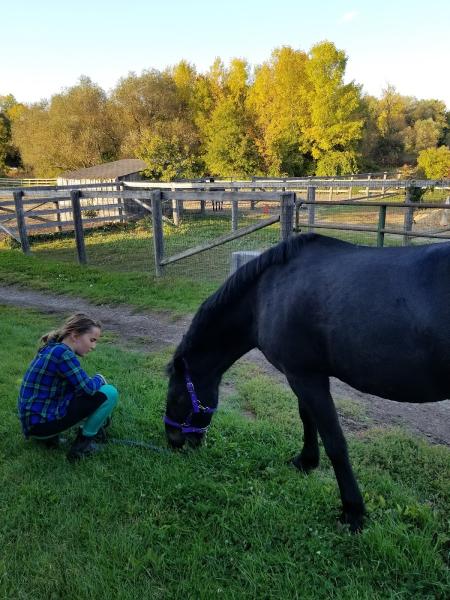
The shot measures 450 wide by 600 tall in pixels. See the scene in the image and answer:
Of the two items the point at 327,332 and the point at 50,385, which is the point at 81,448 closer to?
the point at 50,385

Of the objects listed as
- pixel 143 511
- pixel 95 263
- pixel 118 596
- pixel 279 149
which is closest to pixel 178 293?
pixel 95 263

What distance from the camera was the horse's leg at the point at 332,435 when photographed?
8.04ft

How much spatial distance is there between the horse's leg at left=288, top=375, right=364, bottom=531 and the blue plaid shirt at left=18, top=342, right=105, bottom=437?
5.05 ft

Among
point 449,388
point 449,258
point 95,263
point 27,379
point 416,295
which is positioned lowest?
point 95,263

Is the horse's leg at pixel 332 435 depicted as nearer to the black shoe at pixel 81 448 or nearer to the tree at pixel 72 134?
the black shoe at pixel 81 448

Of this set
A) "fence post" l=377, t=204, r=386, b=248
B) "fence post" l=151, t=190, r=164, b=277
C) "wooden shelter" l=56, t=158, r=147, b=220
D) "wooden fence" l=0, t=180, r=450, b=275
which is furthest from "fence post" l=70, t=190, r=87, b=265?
"fence post" l=377, t=204, r=386, b=248

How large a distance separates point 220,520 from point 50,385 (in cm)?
149

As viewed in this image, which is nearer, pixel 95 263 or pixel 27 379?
pixel 27 379

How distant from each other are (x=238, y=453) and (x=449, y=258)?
76.6 inches

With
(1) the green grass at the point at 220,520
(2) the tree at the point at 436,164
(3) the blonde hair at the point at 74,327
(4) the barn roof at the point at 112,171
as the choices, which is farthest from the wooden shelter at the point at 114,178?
(2) the tree at the point at 436,164

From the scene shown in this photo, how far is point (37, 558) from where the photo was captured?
224 cm

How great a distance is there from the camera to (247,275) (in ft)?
9.00

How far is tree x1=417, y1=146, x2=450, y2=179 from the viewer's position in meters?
25.0

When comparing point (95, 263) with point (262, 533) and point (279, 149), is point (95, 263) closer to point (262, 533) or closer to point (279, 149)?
point (262, 533)
